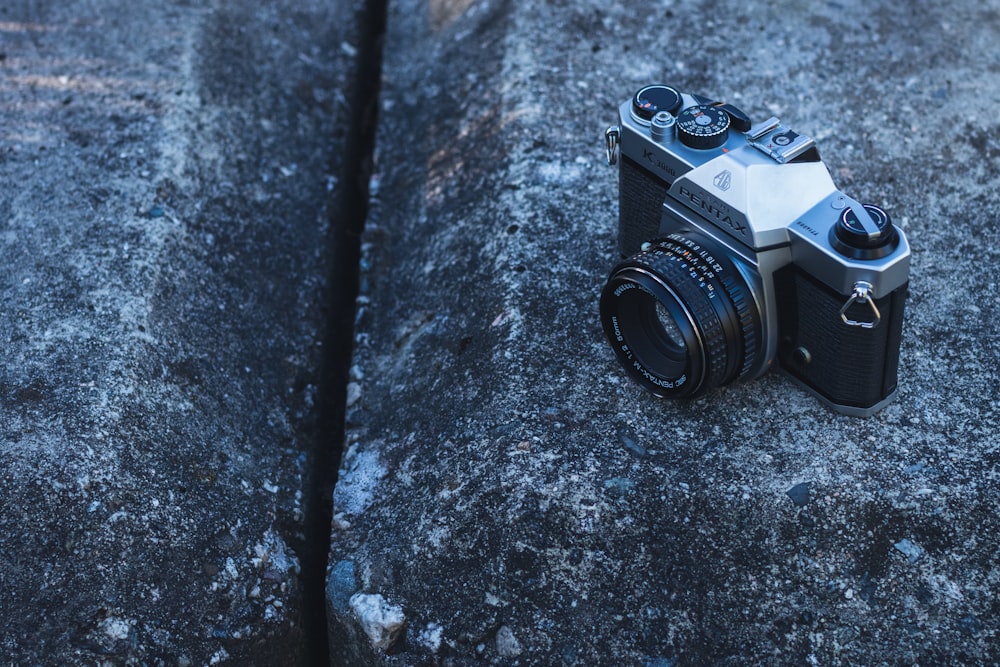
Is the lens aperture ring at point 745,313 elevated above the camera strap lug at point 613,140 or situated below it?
below

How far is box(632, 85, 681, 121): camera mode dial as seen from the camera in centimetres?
250

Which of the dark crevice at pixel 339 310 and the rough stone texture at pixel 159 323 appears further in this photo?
the dark crevice at pixel 339 310

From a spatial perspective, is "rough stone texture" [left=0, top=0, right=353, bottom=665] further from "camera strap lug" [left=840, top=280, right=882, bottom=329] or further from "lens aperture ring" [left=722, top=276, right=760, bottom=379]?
"camera strap lug" [left=840, top=280, right=882, bottom=329]

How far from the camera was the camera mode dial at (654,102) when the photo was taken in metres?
2.50

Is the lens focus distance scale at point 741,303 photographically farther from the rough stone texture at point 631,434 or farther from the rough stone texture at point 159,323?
the rough stone texture at point 159,323

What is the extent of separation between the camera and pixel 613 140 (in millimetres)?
2635

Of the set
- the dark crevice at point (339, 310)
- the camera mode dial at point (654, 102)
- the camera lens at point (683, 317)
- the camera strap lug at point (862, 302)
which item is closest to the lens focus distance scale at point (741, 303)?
the camera lens at point (683, 317)

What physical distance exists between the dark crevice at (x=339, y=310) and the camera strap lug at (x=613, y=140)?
1.12 metres

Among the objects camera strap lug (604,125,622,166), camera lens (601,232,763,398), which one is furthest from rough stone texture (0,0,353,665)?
camera strap lug (604,125,622,166)

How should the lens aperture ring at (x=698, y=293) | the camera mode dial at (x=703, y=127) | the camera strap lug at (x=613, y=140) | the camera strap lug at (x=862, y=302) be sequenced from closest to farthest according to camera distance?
1. the camera strap lug at (x=862, y=302)
2. the lens aperture ring at (x=698, y=293)
3. the camera mode dial at (x=703, y=127)
4. the camera strap lug at (x=613, y=140)

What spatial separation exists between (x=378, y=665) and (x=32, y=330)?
1346 millimetres

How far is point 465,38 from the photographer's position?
4.04 m

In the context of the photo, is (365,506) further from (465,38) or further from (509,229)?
(465,38)

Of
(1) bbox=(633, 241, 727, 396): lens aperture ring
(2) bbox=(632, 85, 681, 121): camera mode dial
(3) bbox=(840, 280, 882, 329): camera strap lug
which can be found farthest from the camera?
(2) bbox=(632, 85, 681, 121): camera mode dial
